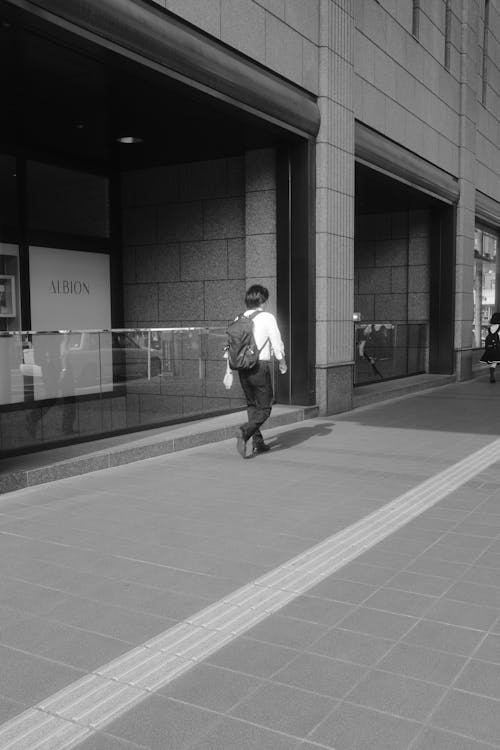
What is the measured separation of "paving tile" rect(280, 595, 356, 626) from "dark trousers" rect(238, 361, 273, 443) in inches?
156

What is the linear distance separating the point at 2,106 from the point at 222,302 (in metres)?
4.17

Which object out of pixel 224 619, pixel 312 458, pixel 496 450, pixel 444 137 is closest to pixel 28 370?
pixel 312 458

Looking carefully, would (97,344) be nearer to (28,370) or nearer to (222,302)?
(28,370)

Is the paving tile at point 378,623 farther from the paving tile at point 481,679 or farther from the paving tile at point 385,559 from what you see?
the paving tile at point 385,559

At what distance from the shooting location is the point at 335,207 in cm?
1138

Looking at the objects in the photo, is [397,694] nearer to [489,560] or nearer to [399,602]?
[399,602]

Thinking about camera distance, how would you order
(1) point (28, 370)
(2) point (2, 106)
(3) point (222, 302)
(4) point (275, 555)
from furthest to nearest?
(3) point (222, 302)
(2) point (2, 106)
(1) point (28, 370)
(4) point (275, 555)

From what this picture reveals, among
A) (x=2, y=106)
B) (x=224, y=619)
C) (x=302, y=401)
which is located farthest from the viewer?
(x=302, y=401)

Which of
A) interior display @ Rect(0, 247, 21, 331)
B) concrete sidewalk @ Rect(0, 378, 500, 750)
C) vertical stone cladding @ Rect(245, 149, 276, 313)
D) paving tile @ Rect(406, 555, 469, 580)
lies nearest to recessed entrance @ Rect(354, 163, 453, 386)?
vertical stone cladding @ Rect(245, 149, 276, 313)

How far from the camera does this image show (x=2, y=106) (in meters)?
9.89

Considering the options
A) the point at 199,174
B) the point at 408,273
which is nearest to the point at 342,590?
the point at 199,174

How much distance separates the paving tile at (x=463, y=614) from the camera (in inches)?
150

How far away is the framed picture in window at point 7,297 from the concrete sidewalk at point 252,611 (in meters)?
4.80

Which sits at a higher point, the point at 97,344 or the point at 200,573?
the point at 97,344
